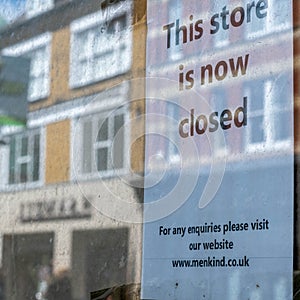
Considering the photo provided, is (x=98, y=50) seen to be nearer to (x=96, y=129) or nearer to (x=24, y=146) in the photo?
(x=96, y=129)

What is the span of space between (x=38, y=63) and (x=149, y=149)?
1.09m

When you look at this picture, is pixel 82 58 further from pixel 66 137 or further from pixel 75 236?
pixel 75 236

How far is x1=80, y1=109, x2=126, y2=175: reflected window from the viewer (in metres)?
4.36

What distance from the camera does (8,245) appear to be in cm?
496

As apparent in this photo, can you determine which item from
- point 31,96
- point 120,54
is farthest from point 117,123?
point 31,96

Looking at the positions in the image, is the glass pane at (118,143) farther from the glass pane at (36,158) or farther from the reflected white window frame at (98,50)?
the glass pane at (36,158)

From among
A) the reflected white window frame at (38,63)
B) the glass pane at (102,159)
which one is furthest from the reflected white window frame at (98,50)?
the glass pane at (102,159)

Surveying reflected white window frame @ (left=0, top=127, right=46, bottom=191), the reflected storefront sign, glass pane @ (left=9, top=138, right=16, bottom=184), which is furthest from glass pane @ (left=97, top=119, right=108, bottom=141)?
glass pane @ (left=9, top=138, right=16, bottom=184)

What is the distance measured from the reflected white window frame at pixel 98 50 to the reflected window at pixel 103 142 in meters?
0.20

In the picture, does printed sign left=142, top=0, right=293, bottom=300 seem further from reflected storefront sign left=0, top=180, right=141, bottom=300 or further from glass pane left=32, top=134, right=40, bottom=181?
glass pane left=32, top=134, right=40, bottom=181

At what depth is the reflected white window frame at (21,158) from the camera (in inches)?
191

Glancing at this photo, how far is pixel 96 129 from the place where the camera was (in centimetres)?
451

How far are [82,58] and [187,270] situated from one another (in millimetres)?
1308

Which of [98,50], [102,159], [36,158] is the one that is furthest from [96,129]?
[36,158]
